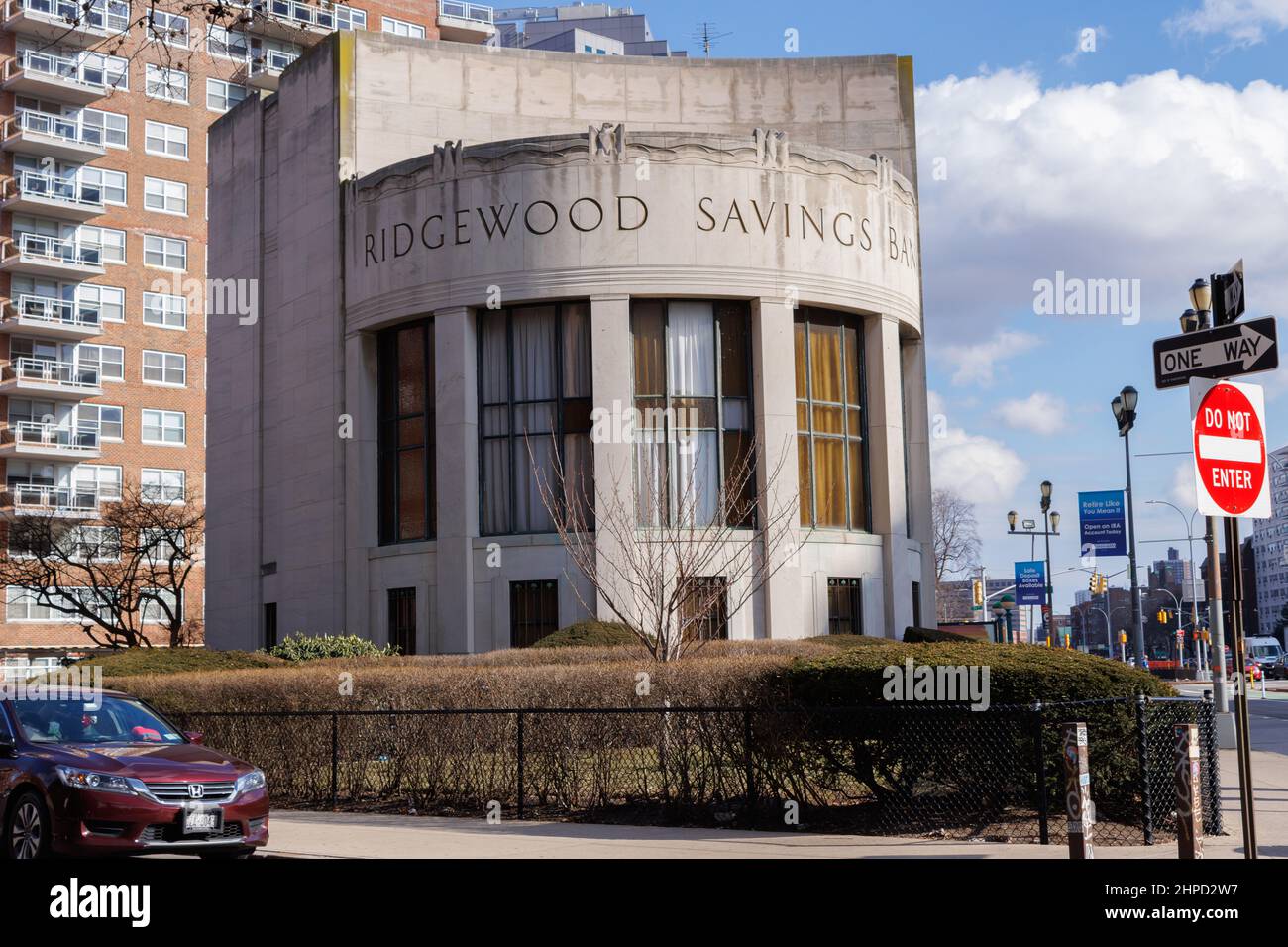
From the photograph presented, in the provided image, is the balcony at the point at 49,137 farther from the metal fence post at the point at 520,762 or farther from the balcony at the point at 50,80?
the metal fence post at the point at 520,762

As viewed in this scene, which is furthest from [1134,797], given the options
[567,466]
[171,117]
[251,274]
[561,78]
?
[171,117]

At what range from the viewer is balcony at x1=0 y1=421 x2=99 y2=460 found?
225 feet

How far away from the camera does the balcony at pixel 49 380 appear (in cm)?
6906

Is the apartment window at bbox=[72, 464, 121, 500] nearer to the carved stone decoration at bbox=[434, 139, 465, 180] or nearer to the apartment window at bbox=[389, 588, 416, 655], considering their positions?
the apartment window at bbox=[389, 588, 416, 655]

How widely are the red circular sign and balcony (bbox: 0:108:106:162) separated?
230 ft

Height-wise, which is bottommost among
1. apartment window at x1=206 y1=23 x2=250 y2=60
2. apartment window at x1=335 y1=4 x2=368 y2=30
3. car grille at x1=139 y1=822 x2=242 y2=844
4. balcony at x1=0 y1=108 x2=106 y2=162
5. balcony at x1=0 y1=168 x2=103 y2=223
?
car grille at x1=139 y1=822 x2=242 y2=844

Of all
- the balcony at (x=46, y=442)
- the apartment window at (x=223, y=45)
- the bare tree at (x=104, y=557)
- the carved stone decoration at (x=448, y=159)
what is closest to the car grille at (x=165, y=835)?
the apartment window at (x=223, y=45)

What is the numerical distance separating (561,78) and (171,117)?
45.0 metres

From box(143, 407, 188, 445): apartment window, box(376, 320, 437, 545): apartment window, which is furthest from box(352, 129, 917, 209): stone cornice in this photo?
box(143, 407, 188, 445): apartment window

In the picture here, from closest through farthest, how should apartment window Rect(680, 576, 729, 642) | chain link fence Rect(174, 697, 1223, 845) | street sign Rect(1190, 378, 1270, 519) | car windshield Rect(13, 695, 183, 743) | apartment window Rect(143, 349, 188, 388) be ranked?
street sign Rect(1190, 378, 1270, 519) < car windshield Rect(13, 695, 183, 743) < chain link fence Rect(174, 697, 1223, 845) < apartment window Rect(680, 576, 729, 642) < apartment window Rect(143, 349, 188, 388)

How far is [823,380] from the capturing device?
1383 inches

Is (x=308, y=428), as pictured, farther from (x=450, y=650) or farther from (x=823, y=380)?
(x=823, y=380)

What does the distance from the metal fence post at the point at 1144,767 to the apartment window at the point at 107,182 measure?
70.1m

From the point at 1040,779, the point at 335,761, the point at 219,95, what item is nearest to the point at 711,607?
the point at 335,761
